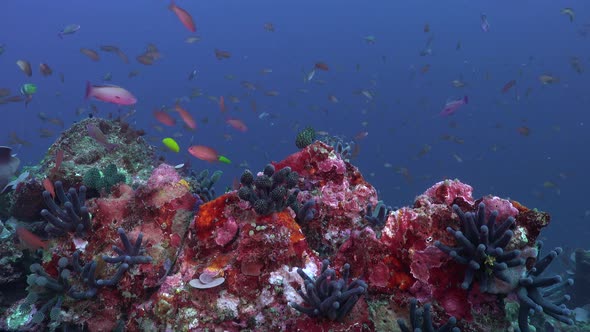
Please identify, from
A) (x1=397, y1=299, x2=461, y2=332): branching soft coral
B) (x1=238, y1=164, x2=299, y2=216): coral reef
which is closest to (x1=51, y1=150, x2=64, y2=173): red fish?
(x1=238, y1=164, x2=299, y2=216): coral reef

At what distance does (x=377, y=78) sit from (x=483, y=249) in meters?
49.7

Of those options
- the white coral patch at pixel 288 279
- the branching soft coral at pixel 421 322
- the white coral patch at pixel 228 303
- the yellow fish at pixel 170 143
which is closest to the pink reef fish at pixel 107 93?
the yellow fish at pixel 170 143

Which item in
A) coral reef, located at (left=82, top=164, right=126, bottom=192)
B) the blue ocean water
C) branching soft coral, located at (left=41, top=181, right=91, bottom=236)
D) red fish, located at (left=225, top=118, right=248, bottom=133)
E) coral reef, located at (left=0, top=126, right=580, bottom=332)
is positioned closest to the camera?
coral reef, located at (left=0, top=126, right=580, bottom=332)

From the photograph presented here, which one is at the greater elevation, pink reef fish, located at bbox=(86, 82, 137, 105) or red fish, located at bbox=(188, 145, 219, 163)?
pink reef fish, located at bbox=(86, 82, 137, 105)

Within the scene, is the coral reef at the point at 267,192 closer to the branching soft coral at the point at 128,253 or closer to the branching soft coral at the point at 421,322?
the branching soft coral at the point at 128,253

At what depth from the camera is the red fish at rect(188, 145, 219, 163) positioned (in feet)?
24.5

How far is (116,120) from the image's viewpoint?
295 inches

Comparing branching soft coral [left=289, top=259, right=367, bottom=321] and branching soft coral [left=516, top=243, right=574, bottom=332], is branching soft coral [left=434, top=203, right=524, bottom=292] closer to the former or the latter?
branching soft coral [left=516, top=243, right=574, bottom=332]

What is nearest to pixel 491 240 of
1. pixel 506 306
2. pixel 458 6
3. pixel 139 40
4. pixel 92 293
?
pixel 506 306

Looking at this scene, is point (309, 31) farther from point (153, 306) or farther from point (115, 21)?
point (153, 306)

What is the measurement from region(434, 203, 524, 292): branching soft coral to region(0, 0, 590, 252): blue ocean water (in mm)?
41779

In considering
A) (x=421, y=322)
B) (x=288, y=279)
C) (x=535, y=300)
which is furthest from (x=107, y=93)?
(x=535, y=300)

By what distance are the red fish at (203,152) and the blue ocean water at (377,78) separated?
133 ft

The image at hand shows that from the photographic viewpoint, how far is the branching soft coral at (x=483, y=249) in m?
2.89
